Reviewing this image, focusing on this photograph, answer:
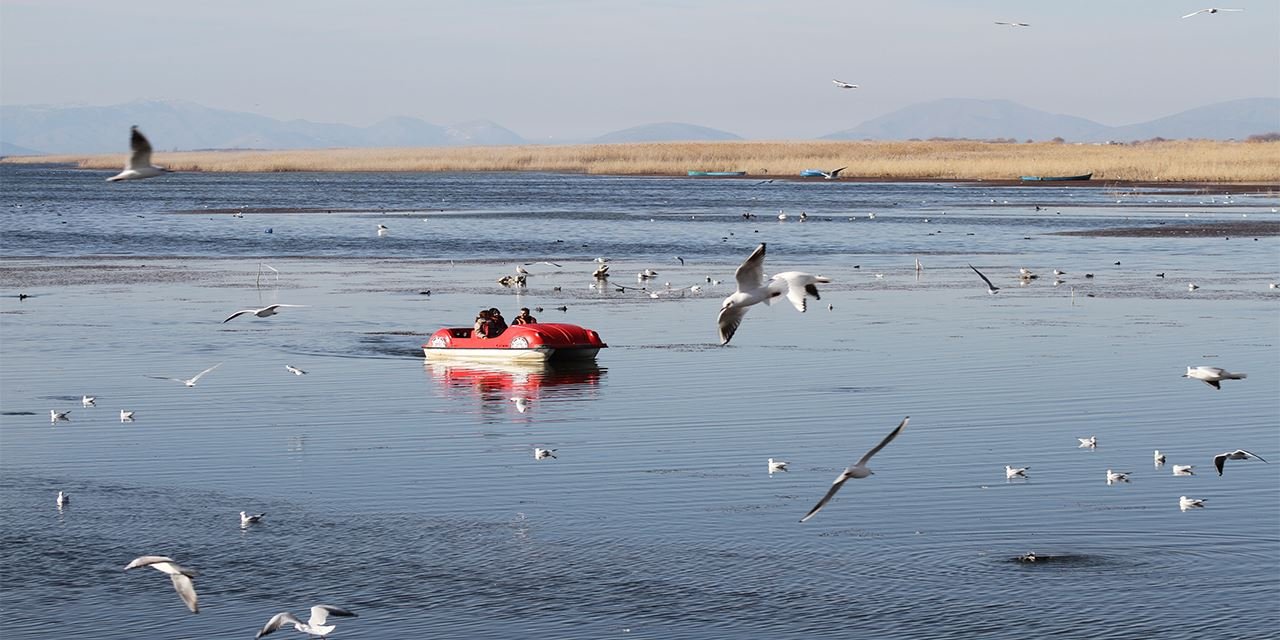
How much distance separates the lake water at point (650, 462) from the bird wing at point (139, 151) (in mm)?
3453

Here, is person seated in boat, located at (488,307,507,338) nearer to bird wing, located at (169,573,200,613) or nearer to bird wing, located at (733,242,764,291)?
bird wing, located at (169,573,200,613)

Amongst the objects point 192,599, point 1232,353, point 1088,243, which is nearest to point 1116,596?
point 192,599

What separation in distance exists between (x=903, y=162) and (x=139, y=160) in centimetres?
12062

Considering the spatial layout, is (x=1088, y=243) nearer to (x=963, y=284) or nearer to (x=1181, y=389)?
(x=963, y=284)

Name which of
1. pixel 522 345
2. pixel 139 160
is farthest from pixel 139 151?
pixel 522 345

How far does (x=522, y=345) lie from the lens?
2795cm

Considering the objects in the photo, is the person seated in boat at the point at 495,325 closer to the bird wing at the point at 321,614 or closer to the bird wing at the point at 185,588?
the bird wing at the point at 321,614

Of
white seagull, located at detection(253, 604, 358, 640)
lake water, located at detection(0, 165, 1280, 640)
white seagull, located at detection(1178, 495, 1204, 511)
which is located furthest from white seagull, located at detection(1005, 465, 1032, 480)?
white seagull, located at detection(253, 604, 358, 640)

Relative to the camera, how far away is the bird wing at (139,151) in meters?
14.6

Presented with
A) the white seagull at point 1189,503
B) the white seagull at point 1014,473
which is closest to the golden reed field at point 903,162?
the white seagull at point 1014,473

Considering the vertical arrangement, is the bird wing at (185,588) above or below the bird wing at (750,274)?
below

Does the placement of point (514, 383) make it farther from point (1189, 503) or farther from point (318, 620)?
point (318, 620)

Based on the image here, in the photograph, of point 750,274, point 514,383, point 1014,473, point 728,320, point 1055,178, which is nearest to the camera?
point 750,274

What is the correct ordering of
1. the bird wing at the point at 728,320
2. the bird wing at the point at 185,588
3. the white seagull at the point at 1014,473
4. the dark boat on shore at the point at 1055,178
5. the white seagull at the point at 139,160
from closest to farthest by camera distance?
the bird wing at the point at 728,320 < the bird wing at the point at 185,588 < the white seagull at the point at 139,160 < the white seagull at the point at 1014,473 < the dark boat on shore at the point at 1055,178
